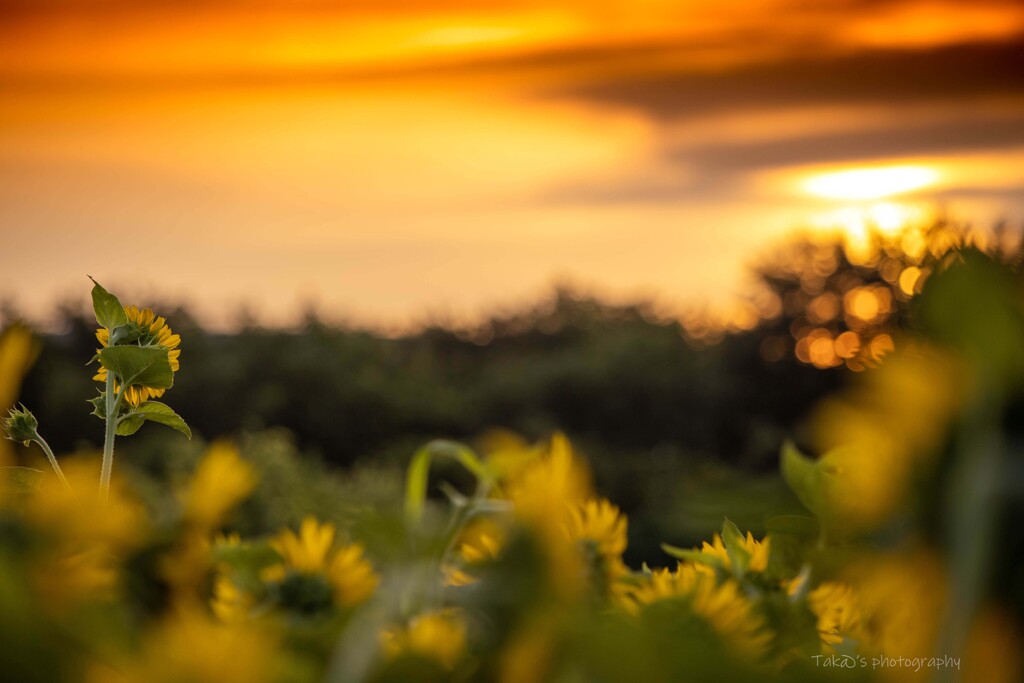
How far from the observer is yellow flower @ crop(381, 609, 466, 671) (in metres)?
0.43

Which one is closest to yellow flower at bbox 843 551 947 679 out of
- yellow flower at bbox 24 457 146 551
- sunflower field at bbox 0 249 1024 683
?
sunflower field at bbox 0 249 1024 683

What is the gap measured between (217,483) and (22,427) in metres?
0.34

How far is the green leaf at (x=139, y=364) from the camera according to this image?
811 millimetres

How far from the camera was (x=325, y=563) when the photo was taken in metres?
0.52

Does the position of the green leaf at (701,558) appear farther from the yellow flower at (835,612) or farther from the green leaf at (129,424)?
the green leaf at (129,424)

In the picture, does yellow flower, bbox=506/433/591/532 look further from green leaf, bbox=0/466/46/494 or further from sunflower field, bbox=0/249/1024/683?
green leaf, bbox=0/466/46/494

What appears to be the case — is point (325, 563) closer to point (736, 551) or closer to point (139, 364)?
point (736, 551)

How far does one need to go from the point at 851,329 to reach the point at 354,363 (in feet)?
32.9

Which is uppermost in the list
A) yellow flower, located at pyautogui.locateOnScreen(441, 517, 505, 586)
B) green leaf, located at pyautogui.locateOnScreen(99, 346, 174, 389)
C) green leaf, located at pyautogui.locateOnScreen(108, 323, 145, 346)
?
green leaf, located at pyautogui.locateOnScreen(108, 323, 145, 346)

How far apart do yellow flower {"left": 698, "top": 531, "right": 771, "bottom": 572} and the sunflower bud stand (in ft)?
1.61

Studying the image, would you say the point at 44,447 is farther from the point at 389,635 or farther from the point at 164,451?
the point at 164,451

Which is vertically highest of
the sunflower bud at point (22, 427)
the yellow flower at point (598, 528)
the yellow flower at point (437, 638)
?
the sunflower bud at point (22, 427)

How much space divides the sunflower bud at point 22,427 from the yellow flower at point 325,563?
362 mm

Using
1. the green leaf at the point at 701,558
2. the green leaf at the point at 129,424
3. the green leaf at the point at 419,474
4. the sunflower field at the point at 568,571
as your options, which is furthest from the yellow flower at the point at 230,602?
the green leaf at the point at 129,424
